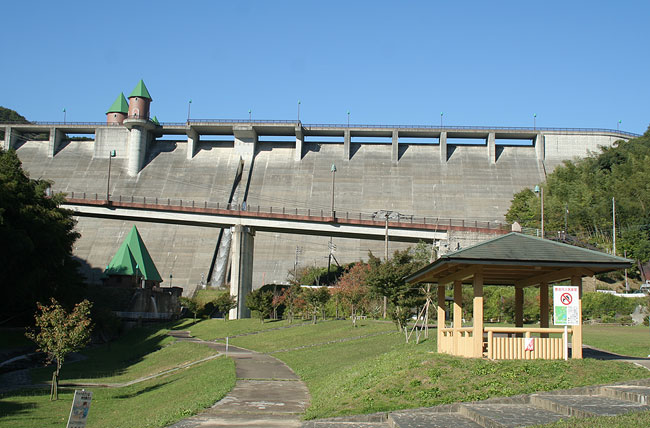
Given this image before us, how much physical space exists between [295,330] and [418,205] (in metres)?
43.3

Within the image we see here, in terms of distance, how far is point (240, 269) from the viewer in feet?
197

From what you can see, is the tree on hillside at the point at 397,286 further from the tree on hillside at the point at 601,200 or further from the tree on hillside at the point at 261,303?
the tree on hillside at the point at 601,200

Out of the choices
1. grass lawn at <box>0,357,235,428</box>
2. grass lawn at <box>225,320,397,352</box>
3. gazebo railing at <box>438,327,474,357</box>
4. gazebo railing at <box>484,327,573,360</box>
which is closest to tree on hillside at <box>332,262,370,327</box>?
grass lawn at <box>225,320,397,352</box>

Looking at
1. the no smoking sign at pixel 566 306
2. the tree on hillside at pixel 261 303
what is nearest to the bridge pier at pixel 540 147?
the tree on hillside at pixel 261 303

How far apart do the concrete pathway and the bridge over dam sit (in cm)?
5355

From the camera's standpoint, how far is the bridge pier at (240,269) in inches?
2360

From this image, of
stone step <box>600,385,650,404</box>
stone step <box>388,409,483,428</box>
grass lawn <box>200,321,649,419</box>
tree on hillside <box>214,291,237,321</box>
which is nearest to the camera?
stone step <box>388,409,483,428</box>

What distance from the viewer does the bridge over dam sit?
7994 centimetres

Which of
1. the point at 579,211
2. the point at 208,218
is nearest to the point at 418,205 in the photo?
the point at 579,211

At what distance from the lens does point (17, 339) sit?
4216 centimetres

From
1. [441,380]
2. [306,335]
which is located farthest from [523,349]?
[306,335]

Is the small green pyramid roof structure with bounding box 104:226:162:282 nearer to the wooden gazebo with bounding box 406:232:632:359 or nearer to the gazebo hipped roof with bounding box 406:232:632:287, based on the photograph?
the gazebo hipped roof with bounding box 406:232:632:287

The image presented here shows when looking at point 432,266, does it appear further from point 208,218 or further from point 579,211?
point 579,211

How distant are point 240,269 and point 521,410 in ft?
162
